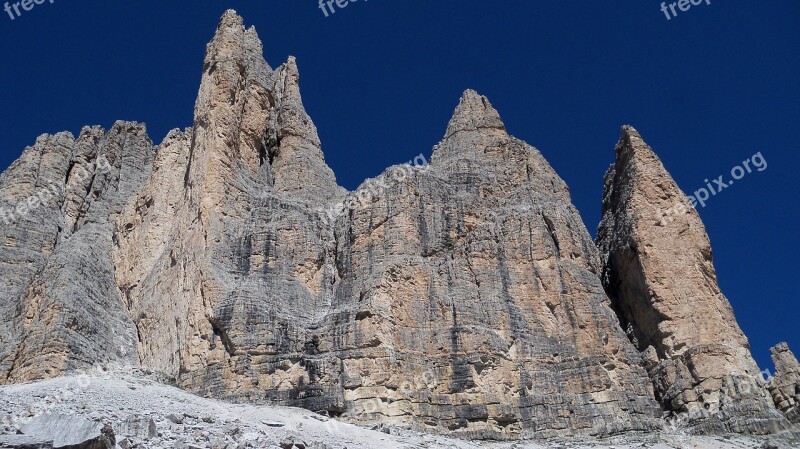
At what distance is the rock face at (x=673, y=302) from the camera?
3462cm

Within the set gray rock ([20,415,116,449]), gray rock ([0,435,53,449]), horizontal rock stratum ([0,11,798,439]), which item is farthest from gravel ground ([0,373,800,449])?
horizontal rock stratum ([0,11,798,439])

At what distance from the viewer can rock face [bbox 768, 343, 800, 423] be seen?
1342 inches

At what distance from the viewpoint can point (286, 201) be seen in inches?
1735

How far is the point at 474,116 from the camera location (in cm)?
5425

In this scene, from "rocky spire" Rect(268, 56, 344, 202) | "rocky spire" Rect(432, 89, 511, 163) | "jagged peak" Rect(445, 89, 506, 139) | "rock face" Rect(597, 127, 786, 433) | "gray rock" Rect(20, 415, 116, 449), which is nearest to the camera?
"gray rock" Rect(20, 415, 116, 449)

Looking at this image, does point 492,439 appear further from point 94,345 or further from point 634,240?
point 94,345

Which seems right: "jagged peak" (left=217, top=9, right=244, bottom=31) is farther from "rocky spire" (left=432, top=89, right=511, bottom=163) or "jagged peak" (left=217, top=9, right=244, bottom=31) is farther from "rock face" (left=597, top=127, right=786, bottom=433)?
"rock face" (left=597, top=127, right=786, bottom=433)

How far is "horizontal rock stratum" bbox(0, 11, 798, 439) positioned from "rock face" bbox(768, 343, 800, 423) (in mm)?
133

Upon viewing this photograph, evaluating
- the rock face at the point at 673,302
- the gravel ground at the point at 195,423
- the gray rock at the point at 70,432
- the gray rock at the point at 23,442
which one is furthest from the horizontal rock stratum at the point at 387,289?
the gray rock at the point at 23,442

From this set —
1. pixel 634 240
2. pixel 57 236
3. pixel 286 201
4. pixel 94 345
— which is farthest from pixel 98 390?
pixel 634 240

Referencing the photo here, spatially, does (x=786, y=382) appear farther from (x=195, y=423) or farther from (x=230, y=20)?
(x=230, y=20)

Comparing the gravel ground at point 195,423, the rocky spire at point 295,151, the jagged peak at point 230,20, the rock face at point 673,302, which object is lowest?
the gravel ground at point 195,423

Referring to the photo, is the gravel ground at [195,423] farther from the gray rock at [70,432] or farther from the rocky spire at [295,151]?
the rocky spire at [295,151]

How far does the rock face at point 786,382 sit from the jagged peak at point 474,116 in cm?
2424
